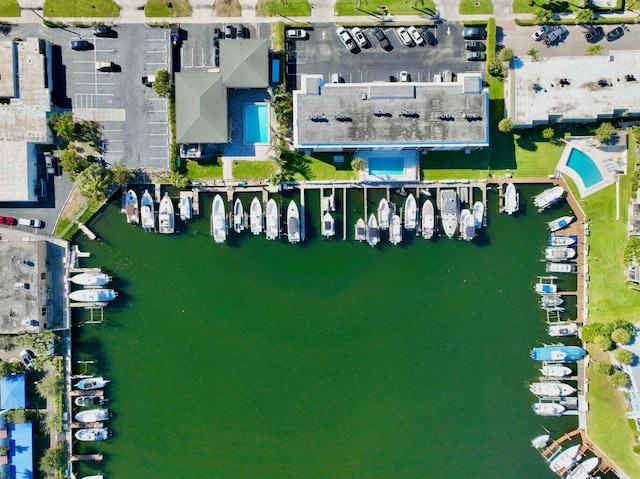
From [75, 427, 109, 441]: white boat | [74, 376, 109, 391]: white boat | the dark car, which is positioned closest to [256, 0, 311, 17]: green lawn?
the dark car

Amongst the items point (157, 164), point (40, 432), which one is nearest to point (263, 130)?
point (157, 164)

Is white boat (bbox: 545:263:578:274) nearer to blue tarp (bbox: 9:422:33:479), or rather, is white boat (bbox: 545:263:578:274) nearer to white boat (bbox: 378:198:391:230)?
white boat (bbox: 378:198:391:230)

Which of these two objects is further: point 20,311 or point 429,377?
point 429,377

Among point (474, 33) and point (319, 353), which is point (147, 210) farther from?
point (474, 33)

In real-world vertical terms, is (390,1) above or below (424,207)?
above

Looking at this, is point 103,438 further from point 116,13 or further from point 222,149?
point 116,13

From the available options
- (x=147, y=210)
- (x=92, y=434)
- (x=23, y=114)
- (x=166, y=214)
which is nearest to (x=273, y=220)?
(x=166, y=214)

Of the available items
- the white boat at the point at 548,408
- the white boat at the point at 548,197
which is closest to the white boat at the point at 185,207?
the white boat at the point at 548,197
